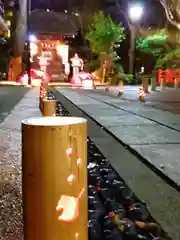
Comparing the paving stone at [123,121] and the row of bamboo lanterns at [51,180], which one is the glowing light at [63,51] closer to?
the paving stone at [123,121]

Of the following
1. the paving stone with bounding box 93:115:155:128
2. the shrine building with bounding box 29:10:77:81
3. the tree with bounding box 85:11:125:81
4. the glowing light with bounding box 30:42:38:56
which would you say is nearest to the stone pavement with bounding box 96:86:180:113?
the paving stone with bounding box 93:115:155:128

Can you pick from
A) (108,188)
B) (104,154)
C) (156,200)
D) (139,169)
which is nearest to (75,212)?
(156,200)

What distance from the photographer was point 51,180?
128cm

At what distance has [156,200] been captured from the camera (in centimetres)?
265

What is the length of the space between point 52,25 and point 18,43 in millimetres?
2706

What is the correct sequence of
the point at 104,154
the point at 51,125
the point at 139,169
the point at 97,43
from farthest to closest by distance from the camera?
1. the point at 97,43
2. the point at 104,154
3. the point at 139,169
4. the point at 51,125

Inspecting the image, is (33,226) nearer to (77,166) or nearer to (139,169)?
(77,166)

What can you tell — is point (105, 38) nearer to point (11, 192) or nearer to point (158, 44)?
point (158, 44)

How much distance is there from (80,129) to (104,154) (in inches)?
111

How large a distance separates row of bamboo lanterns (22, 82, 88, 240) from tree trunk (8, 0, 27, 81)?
25553 mm

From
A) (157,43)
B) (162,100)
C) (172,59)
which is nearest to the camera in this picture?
(162,100)

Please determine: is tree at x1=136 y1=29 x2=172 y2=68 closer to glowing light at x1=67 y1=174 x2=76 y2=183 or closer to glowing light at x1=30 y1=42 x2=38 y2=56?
glowing light at x1=30 y1=42 x2=38 y2=56

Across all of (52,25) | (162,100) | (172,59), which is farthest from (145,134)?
(52,25)

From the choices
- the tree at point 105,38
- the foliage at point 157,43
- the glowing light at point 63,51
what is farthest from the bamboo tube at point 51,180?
the glowing light at point 63,51
